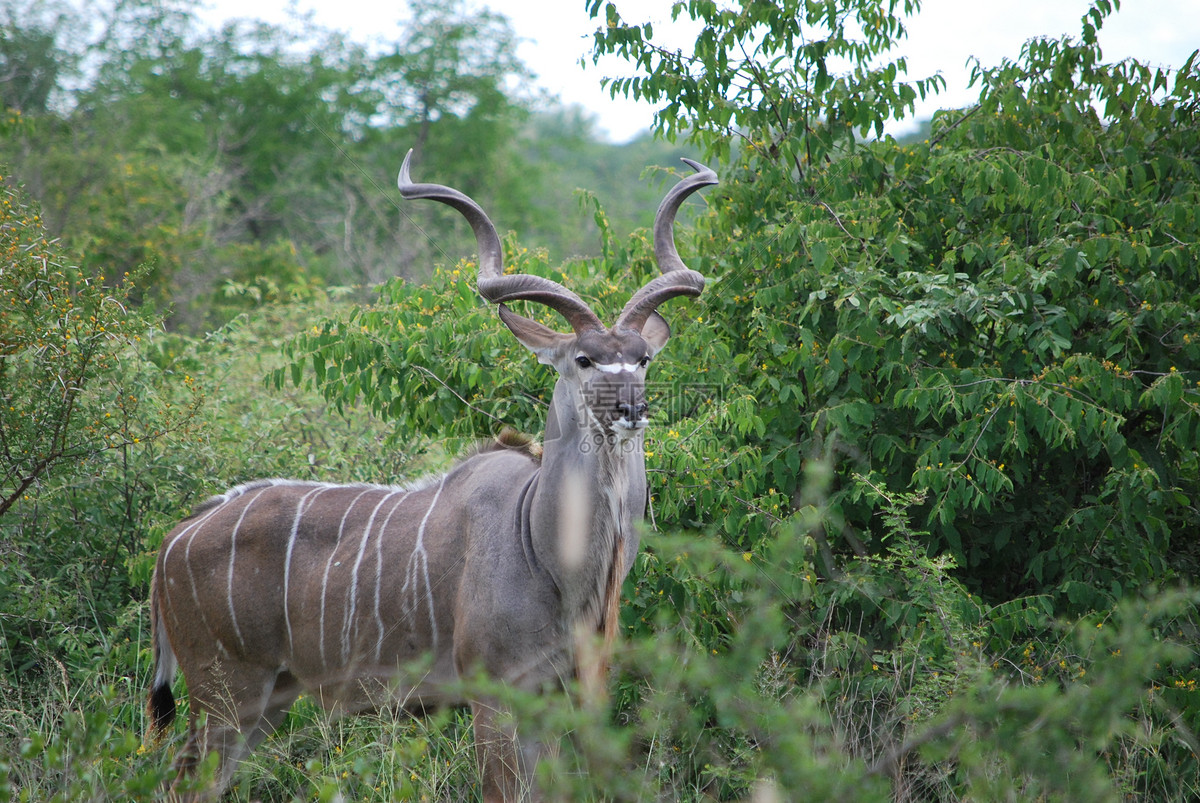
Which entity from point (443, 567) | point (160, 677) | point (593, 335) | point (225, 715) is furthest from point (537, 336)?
point (160, 677)

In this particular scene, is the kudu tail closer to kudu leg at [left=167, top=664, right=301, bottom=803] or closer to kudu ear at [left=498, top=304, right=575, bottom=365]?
kudu leg at [left=167, top=664, right=301, bottom=803]

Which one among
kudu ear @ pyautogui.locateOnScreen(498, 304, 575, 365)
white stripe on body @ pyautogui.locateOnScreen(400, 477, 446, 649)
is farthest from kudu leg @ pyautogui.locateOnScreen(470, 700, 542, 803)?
kudu ear @ pyautogui.locateOnScreen(498, 304, 575, 365)

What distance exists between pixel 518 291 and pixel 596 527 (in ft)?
2.75

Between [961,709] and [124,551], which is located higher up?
[961,709]

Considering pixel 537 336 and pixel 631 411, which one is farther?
pixel 537 336

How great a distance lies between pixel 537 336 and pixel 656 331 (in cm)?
45

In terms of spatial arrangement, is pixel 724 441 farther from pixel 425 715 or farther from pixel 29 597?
pixel 29 597

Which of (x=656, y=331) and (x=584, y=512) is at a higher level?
(x=656, y=331)

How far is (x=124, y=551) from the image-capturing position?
14.1 ft

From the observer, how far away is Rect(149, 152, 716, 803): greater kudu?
118 inches

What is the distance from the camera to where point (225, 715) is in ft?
11.2

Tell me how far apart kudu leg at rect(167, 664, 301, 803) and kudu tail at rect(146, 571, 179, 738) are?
100 mm

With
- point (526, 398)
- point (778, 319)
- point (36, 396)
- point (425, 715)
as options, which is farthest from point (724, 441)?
point (36, 396)

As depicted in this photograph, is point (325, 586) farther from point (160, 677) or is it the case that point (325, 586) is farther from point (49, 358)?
point (49, 358)
